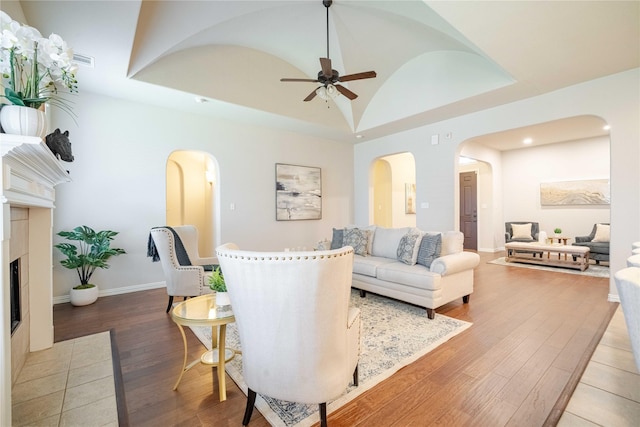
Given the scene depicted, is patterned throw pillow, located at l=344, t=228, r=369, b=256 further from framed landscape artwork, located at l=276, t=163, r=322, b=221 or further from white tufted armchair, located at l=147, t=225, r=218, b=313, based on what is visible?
white tufted armchair, located at l=147, t=225, r=218, b=313

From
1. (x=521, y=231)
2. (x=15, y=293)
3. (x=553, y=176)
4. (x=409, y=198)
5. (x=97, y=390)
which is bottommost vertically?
(x=97, y=390)

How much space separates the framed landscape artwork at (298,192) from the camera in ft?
18.7

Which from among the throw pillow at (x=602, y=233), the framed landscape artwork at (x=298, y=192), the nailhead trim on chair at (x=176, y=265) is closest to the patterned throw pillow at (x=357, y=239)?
the framed landscape artwork at (x=298, y=192)

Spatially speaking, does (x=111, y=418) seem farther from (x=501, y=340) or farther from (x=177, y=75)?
(x=177, y=75)

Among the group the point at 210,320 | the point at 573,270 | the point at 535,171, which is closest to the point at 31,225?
the point at 210,320

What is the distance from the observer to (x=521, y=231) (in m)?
6.85

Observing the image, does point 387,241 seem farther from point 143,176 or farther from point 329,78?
point 143,176

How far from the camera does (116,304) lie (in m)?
3.61

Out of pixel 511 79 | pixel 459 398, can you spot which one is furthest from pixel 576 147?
pixel 459 398

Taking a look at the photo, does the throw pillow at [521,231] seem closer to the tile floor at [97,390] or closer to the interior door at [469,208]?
the interior door at [469,208]

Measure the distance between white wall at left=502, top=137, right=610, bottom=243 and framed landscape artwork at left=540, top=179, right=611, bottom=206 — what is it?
105 mm

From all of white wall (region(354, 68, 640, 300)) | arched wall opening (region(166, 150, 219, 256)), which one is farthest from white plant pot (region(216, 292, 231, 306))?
arched wall opening (region(166, 150, 219, 256))

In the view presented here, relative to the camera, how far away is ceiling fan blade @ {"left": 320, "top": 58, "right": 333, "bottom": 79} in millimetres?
2903

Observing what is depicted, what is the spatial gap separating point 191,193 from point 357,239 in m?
4.45
